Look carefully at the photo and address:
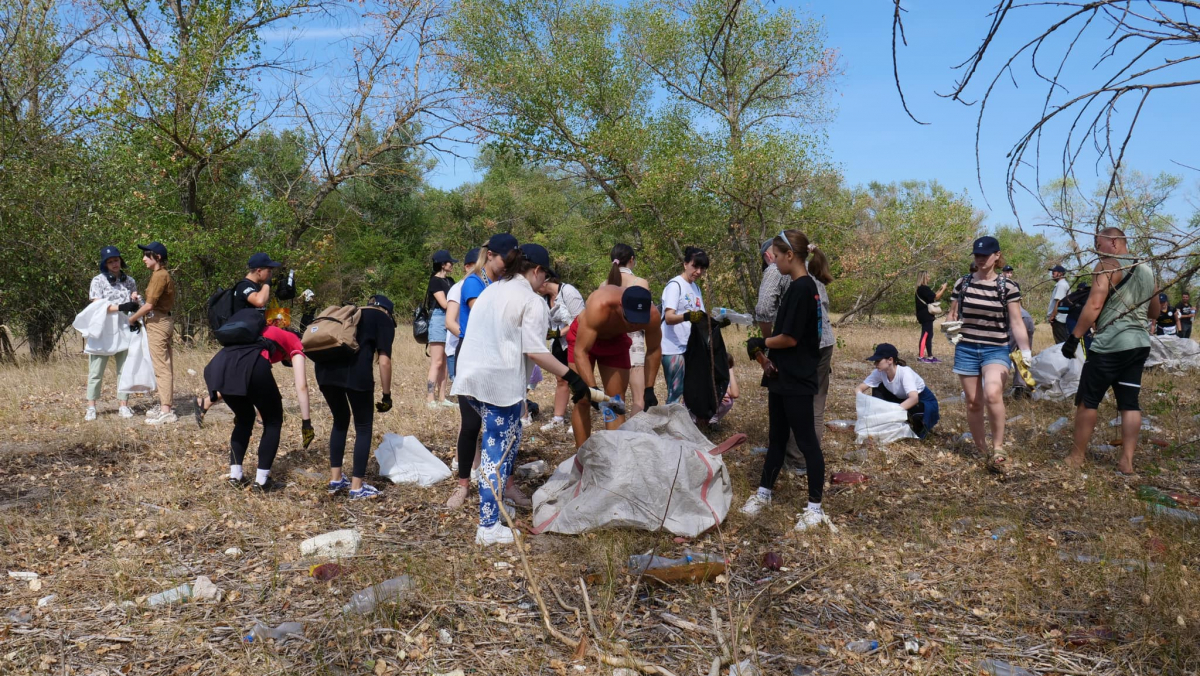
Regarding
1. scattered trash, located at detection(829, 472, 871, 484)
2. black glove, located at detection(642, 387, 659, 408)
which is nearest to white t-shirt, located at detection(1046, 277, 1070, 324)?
scattered trash, located at detection(829, 472, 871, 484)

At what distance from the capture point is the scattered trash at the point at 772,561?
151 inches

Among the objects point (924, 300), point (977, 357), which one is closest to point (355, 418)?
point (977, 357)

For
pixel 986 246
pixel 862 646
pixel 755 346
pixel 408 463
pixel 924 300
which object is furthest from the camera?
pixel 924 300

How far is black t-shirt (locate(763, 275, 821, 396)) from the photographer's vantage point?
13.9 feet

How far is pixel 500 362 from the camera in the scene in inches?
158

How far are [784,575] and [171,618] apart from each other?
2.91m

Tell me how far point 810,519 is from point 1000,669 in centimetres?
149

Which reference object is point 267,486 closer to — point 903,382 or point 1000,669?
point 1000,669

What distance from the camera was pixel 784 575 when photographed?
376 cm

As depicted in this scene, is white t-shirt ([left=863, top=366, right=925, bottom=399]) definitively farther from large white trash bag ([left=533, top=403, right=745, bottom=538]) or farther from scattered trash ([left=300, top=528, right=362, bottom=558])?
scattered trash ([left=300, top=528, right=362, bottom=558])

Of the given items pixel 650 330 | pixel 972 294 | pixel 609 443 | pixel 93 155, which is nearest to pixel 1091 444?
pixel 972 294

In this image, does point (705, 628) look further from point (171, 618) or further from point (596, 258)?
point (596, 258)

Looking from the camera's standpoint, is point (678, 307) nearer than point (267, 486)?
No

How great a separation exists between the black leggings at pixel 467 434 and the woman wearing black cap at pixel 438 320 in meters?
2.45
